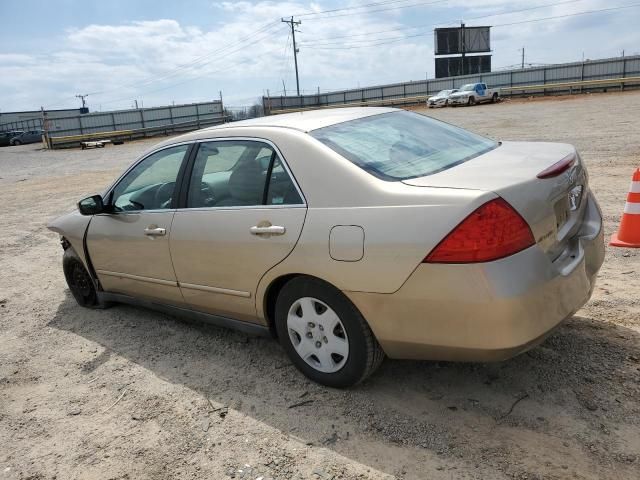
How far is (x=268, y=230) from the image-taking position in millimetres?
3115

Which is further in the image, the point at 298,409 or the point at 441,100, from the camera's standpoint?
the point at 441,100

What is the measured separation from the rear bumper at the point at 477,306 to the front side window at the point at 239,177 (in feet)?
2.82

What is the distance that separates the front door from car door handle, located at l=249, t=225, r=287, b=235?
89cm

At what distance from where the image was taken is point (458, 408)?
290 centimetres

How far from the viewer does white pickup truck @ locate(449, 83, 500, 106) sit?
39.2 metres

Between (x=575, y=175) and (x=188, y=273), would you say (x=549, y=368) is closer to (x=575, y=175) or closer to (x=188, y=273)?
(x=575, y=175)

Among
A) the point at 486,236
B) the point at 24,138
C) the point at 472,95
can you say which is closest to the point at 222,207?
the point at 486,236

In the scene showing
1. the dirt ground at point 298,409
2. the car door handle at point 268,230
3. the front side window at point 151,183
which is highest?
the front side window at point 151,183

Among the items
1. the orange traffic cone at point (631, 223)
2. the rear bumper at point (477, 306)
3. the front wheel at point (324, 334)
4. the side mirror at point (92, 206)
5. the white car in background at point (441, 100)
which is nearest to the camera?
the rear bumper at point (477, 306)

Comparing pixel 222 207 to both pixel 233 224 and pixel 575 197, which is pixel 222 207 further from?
pixel 575 197

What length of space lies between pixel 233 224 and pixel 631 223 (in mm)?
3776

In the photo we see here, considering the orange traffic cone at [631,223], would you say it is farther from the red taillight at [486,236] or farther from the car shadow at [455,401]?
the red taillight at [486,236]

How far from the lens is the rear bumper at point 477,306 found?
95.6 inches

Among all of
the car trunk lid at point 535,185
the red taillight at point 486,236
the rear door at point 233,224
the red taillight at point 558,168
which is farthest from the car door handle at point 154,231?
the red taillight at point 558,168
